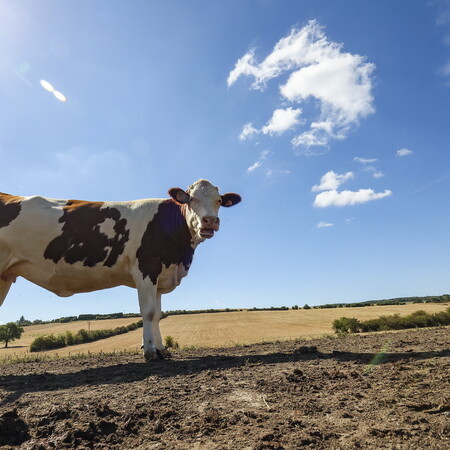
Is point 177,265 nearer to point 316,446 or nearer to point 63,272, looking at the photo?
point 63,272

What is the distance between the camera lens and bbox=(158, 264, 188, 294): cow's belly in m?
8.22

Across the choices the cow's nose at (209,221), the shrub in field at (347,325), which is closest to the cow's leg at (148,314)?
the cow's nose at (209,221)

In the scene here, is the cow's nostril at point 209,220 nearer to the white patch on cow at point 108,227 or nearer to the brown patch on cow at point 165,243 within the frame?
the brown patch on cow at point 165,243

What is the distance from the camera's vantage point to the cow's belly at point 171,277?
27.0 ft

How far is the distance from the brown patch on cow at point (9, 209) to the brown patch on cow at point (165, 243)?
322 centimetres

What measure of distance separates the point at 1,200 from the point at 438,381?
9.61 meters

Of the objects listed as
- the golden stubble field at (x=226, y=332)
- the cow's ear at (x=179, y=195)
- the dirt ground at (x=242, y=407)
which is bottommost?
the golden stubble field at (x=226, y=332)

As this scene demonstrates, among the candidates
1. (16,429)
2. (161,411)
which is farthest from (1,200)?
(161,411)

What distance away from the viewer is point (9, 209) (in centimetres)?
820

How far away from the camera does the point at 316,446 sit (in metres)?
2.42

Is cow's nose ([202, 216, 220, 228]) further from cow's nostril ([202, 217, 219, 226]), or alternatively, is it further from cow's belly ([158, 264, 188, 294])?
cow's belly ([158, 264, 188, 294])

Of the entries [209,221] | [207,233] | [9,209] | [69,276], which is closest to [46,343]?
[9,209]

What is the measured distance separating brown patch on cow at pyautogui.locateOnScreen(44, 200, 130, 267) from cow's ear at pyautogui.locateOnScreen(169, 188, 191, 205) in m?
1.36

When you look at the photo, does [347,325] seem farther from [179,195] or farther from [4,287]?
[4,287]
